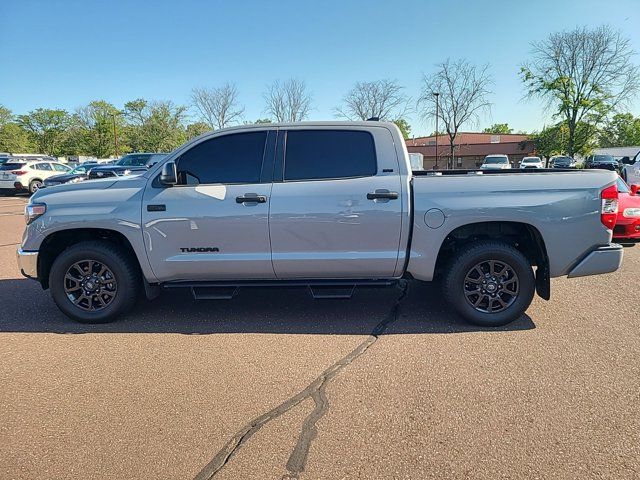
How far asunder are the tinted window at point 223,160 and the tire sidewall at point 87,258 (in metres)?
1.09

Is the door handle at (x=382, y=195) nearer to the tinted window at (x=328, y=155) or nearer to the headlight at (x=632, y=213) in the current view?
the tinted window at (x=328, y=155)

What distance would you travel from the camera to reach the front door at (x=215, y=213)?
13.4 ft

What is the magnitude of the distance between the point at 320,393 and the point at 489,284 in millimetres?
2120

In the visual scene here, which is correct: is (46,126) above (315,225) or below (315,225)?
above

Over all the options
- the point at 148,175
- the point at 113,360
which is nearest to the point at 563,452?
the point at 113,360

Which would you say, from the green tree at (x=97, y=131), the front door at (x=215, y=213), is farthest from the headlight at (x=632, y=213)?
the green tree at (x=97, y=131)

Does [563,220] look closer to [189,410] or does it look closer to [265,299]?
[265,299]

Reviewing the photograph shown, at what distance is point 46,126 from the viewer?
236 ft

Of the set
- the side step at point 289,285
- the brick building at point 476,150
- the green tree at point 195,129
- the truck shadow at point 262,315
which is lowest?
the truck shadow at point 262,315

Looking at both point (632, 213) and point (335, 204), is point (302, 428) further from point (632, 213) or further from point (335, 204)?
point (632, 213)

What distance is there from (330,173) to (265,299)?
1790 millimetres

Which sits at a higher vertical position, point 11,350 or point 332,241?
point 332,241

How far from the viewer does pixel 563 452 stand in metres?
2.40

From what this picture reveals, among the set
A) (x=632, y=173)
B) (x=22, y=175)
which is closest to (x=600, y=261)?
(x=632, y=173)
